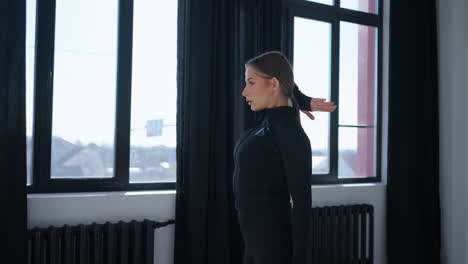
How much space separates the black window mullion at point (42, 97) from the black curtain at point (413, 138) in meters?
2.53

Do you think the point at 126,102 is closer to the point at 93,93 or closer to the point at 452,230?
the point at 93,93

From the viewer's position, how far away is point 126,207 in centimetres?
217

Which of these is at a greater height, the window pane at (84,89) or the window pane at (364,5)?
the window pane at (364,5)

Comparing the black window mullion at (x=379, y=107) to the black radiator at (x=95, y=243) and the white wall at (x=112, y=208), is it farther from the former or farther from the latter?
the black radiator at (x=95, y=243)

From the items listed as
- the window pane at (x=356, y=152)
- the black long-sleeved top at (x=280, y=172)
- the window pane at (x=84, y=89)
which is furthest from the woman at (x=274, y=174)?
the window pane at (x=356, y=152)

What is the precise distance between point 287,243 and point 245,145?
386 millimetres

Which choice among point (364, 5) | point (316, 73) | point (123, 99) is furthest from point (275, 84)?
point (364, 5)

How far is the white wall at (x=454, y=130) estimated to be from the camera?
3162 mm

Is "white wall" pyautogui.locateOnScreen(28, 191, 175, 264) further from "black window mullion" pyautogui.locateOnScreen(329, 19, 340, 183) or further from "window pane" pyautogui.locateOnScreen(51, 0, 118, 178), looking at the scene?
"black window mullion" pyautogui.locateOnScreen(329, 19, 340, 183)

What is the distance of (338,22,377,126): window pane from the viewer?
129 inches

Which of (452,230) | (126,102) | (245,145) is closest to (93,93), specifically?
(126,102)

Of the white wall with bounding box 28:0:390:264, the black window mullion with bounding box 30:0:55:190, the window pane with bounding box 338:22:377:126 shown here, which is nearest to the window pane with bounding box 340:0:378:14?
the window pane with bounding box 338:22:377:126

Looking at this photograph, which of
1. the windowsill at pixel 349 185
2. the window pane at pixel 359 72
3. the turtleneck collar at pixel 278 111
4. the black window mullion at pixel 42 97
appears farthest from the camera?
the window pane at pixel 359 72

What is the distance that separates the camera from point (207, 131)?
230 centimetres
